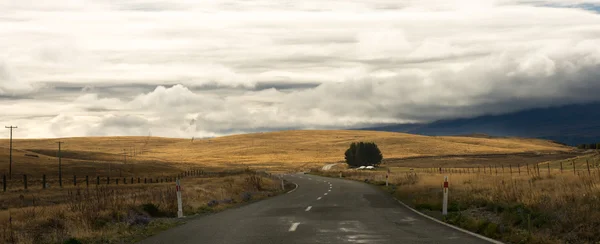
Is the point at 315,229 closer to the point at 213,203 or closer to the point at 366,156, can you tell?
the point at 213,203

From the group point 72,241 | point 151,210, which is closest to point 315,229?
point 72,241

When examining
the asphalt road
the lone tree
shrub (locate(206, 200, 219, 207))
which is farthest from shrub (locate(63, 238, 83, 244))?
the lone tree

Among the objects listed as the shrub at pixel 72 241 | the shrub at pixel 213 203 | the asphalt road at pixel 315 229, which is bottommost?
the shrub at pixel 213 203

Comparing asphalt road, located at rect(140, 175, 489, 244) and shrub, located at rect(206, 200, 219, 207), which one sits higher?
asphalt road, located at rect(140, 175, 489, 244)

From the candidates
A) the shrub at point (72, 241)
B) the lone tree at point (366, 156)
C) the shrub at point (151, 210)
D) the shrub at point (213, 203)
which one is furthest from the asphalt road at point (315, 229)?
the lone tree at point (366, 156)

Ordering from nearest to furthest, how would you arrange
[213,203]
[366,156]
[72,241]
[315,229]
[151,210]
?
[72,241] < [315,229] < [151,210] < [213,203] < [366,156]

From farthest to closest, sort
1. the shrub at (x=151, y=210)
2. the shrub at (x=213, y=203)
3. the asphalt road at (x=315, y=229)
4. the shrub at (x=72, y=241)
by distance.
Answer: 1. the shrub at (x=213, y=203)
2. the shrub at (x=151, y=210)
3. the asphalt road at (x=315, y=229)
4. the shrub at (x=72, y=241)

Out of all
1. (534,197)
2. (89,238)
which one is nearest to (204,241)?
(89,238)

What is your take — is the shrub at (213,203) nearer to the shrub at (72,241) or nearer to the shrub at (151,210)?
the shrub at (151,210)

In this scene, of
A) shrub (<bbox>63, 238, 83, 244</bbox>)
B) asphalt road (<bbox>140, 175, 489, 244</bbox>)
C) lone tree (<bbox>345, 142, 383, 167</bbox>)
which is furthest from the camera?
lone tree (<bbox>345, 142, 383, 167</bbox>)

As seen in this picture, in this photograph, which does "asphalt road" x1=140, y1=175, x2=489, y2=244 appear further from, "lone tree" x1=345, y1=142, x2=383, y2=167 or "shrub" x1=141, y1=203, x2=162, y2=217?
"lone tree" x1=345, y1=142, x2=383, y2=167

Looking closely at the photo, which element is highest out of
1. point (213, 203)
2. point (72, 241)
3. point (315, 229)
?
point (72, 241)

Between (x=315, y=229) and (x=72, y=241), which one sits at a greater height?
(x=72, y=241)

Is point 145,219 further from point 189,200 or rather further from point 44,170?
point 44,170
